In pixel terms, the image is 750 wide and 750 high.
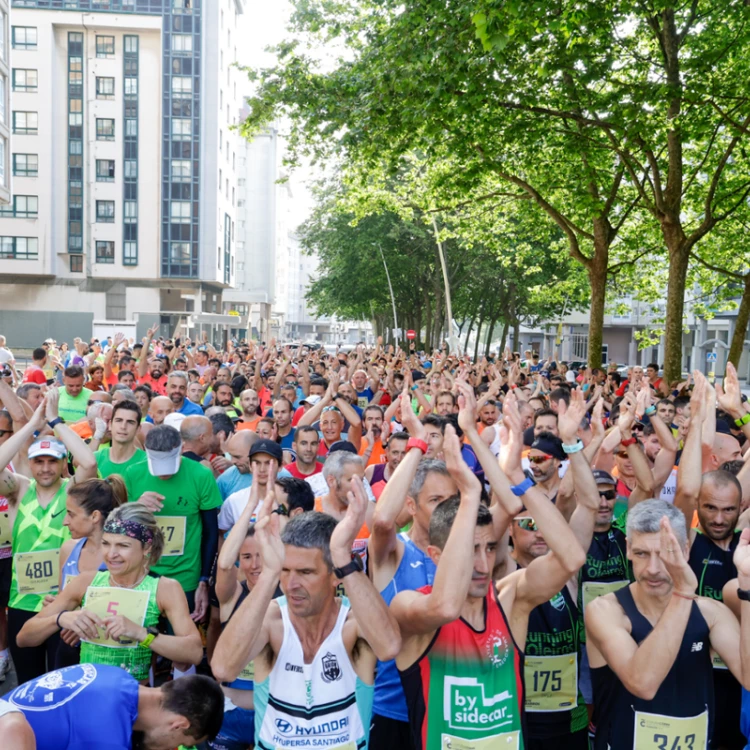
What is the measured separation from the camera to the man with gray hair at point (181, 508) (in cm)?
570

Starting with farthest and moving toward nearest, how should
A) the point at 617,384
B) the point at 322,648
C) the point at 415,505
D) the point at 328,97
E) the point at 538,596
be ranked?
the point at 617,384
the point at 328,97
the point at 415,505
the point at 538,596
the point at 322,648

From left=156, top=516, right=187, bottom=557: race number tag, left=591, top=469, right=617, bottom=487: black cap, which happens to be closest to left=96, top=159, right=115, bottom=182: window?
left=156, top=516, right=187, bottom=557: race number tag

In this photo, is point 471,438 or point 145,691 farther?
point 471,438

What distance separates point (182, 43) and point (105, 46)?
5055 millimetres

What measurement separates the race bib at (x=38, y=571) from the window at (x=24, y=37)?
192 ft

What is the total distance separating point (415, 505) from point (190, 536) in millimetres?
2106

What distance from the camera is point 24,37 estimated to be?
5553 centimetres

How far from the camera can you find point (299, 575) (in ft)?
10.9

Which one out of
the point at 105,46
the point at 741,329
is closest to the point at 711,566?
the point at 741,329

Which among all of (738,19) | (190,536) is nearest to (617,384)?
(738,19)

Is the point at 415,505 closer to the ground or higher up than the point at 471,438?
closer to the ground

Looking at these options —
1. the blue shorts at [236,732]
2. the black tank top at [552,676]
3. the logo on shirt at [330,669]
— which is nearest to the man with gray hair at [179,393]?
the blue shorts at [236,732]

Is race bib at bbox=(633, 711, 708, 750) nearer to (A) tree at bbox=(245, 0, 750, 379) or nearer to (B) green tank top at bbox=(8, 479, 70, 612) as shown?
(B) green tank top at bbox=(8, 479, 70, 612)

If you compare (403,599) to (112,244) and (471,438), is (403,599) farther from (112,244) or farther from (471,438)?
(112,244)
